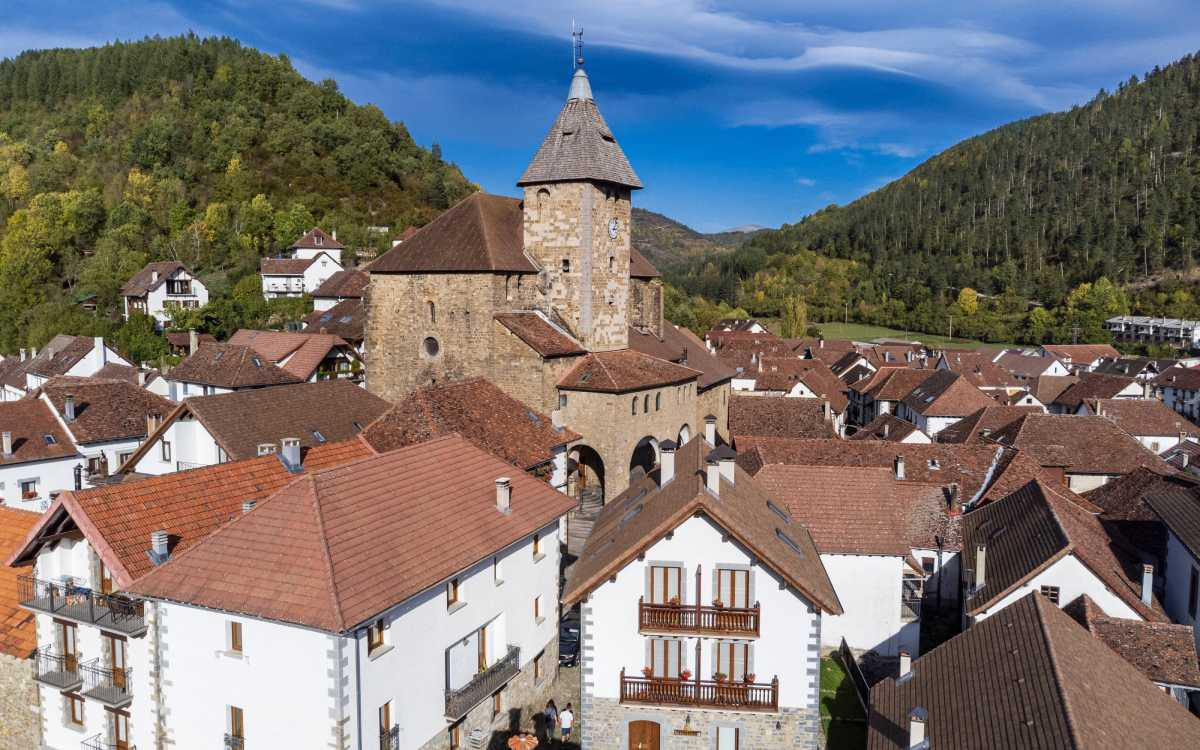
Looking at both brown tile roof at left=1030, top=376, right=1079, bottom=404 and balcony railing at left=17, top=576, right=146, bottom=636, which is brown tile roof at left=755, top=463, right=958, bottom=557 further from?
brown tile roof at left=1030, top=376, right=1079, bottom=404

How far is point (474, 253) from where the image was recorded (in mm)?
35688

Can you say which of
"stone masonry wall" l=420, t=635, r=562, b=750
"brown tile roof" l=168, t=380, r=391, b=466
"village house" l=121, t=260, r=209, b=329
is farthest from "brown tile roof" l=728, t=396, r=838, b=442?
"village house" l=121, t=260, r=209, b=329

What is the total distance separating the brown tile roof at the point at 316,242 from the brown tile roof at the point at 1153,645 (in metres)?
84.4

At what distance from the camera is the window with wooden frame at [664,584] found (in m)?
16.9

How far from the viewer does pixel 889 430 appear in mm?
43938

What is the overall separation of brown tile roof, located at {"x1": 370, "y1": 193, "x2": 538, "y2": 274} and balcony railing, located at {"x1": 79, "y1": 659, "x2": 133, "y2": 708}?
21.6m

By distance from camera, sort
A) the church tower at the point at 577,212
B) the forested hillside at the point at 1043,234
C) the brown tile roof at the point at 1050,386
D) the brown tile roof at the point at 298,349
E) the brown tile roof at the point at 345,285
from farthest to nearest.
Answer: the forested hillside at the point at 1043,234 < the brown tile roof at the point at 345,285 < the brown tile roof at the point at 1050,386 < the brown tile roof at the point at 298,349 < the church tower at the point at 577,212

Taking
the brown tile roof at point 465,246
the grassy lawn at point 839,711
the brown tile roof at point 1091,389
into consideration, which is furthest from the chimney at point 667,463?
the brown tile roof at point 1091,389

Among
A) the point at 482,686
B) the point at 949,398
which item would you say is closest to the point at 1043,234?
the point at 949,398

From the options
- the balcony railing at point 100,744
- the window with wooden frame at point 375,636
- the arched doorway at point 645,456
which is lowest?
the balcony railing at point 100,744

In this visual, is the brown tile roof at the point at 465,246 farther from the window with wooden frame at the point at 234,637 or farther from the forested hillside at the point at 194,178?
the forested hillside at the point at 194,178

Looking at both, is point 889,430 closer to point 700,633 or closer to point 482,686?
point 700,633

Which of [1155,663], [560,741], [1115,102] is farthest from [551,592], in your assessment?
[1115,102]

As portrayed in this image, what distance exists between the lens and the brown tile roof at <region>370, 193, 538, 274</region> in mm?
35562
